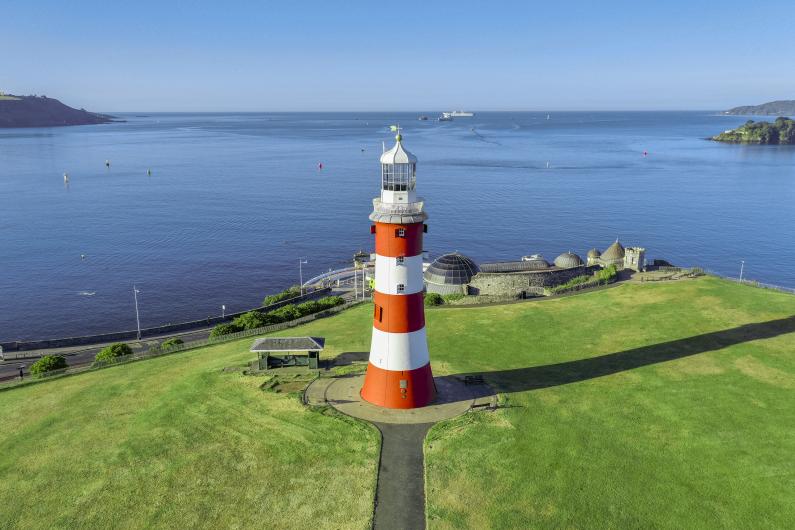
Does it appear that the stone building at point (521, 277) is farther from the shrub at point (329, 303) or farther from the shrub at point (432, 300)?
the shrub at point (329, 303)

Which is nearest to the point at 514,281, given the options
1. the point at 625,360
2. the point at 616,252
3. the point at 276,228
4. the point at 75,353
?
the point at 616,252

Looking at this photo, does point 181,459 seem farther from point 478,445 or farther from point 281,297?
point 281,297

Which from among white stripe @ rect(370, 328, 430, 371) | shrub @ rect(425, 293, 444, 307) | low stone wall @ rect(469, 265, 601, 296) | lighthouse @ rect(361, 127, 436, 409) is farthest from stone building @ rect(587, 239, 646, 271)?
lighthouse @ rect(361, 127, 436, 409)

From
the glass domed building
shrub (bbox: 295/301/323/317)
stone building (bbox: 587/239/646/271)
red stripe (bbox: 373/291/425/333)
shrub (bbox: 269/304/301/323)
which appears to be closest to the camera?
red stripe (bbox: 373/291/425/333)

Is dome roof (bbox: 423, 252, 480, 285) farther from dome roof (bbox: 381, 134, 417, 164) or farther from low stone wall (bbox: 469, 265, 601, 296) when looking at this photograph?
dome roof (bbox: 381, 134, 417, 164)

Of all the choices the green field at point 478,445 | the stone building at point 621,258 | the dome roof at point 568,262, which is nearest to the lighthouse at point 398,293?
the green field at point 478,445
